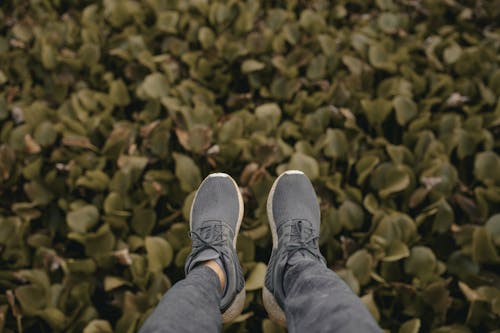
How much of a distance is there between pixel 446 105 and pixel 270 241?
1098mm

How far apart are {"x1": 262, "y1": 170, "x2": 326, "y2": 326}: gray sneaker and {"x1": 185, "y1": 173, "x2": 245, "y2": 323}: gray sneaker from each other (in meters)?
0.11

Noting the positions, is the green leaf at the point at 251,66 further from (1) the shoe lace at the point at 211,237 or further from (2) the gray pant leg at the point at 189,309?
(2) the gray pant leg at the point at 189,309

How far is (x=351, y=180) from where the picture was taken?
1.97 meters

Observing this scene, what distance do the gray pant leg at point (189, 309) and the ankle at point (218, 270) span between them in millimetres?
90

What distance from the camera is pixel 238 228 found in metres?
1.64

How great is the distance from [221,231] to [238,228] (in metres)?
0.12

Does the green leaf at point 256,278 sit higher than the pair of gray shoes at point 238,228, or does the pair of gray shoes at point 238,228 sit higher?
the pair of gray shoes at point 238,228

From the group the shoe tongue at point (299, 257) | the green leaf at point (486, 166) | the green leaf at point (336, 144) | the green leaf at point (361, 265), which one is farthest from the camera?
the green leaf at point (336, 144)

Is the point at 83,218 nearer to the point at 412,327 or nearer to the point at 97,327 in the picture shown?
the point at 97,327

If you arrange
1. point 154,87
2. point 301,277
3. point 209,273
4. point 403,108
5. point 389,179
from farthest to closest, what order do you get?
point 154,87 → point 403,108 → point 389,179 → point 209,273 → point 301,277

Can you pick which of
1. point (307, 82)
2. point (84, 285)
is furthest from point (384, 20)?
point (84, 285)

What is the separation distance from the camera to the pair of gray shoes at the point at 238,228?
1349 millimetres

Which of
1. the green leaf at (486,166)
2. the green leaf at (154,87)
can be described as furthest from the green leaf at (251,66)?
the green leaf at (486,166)

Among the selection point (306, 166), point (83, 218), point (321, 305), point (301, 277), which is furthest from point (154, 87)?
point (321, 305)
